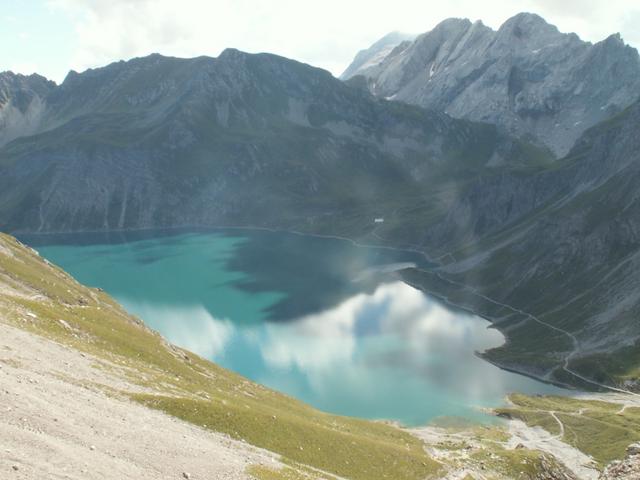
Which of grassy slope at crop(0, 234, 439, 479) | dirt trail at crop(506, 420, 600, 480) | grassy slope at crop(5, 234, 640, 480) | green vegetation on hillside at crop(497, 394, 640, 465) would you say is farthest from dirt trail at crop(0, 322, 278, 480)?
green vegetation on hillside at crop(497, 394, 640, 465)

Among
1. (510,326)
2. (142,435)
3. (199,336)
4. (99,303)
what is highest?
(510,326)

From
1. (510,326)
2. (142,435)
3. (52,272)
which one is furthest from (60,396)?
(510,326)

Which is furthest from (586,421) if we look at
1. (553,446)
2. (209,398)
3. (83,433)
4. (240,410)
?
(83,433)

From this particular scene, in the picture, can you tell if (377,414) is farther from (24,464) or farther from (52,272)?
(24,464)

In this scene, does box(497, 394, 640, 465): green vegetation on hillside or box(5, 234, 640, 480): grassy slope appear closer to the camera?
box(5, 234, 640, 480): grassy slope

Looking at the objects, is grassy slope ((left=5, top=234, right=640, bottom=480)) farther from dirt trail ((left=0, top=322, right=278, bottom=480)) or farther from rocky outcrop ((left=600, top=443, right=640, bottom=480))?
rocky outcrop ((left=600, top=443, right=640, bottom=480))

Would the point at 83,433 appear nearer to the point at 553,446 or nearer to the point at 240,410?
the point at 240,410
